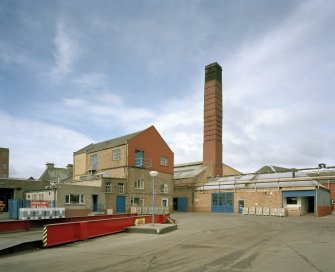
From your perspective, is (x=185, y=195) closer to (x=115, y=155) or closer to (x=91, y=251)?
(x=115, y=155)

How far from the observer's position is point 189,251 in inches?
513

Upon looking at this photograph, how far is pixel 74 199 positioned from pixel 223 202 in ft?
68.4

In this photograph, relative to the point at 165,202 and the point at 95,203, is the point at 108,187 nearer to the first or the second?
the point at 95,203

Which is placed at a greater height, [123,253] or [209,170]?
[209,170]

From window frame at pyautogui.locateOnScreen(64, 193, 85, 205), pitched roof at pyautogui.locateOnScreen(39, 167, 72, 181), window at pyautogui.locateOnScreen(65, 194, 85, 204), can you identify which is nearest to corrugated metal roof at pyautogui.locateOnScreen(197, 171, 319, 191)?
window frame at pyautogui.locateOnScreen(64, 193, 85, 205)

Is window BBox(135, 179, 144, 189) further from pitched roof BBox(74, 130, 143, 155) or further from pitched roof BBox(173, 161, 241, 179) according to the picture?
pitched roof BBox(173, 161, 241, 179)

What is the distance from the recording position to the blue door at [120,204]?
40875mm

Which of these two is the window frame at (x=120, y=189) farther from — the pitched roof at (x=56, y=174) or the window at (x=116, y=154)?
the pitched roof at (x=56, y=174)

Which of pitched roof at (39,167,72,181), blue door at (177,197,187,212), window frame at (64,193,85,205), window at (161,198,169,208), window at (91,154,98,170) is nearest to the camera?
window frame at (64,193,85,205)

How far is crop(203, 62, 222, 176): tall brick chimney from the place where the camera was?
5541 centimetres

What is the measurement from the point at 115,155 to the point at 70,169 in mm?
22185

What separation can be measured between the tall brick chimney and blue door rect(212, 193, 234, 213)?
22.0 feet

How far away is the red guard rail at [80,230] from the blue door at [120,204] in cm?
1975

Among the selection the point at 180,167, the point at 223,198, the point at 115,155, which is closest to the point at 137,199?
the point at 115,155
